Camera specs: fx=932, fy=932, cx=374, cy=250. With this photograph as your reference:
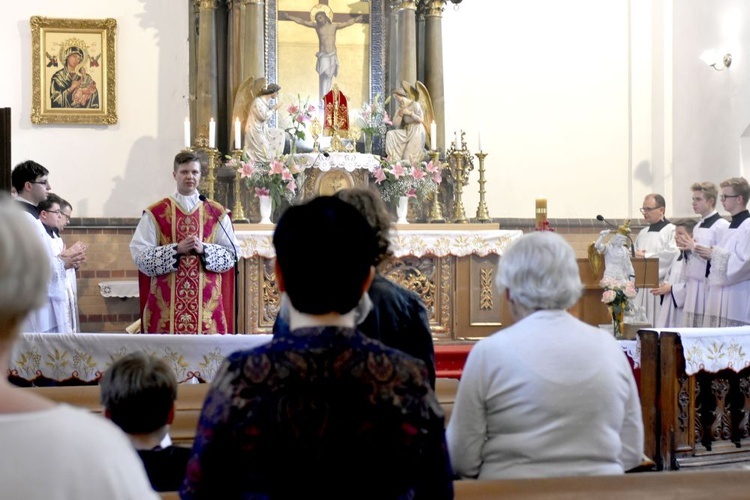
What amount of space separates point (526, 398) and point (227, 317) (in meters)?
4.27

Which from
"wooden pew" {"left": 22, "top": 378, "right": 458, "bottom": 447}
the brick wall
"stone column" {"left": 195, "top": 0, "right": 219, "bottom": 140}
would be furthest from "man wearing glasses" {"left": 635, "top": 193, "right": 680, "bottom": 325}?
"wooden pew" {"left": 22, "top": 378, "right": 458, "bottom": 447}

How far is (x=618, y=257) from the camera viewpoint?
663 cm

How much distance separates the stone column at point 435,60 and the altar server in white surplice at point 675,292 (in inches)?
117

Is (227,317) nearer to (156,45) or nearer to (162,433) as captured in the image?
(162,433)

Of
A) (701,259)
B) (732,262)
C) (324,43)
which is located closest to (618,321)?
(732,262)

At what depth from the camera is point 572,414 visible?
2477 mm

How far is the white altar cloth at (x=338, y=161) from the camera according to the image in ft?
30.2

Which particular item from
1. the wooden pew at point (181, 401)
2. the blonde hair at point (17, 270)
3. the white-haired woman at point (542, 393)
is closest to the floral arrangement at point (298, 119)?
the wooden pew at point (181, 401)

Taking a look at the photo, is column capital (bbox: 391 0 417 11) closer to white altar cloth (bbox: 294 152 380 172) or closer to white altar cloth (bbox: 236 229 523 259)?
white altar cloth (bbox: 294 152 380 172)

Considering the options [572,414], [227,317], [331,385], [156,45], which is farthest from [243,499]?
[156,45]

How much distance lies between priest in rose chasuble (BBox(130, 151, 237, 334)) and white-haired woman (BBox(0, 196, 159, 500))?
4640 millimetres

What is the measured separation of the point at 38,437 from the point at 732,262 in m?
7.39

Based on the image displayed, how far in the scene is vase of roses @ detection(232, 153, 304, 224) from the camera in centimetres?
902

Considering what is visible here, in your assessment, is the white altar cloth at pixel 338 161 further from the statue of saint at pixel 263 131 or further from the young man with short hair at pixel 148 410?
the young man with short hair at pixel 148 410
